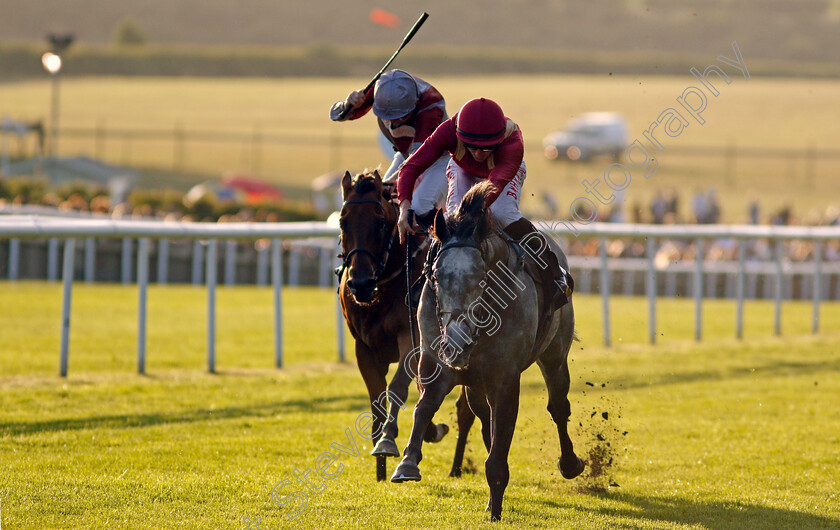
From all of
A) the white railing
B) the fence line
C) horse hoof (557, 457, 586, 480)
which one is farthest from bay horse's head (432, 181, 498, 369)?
the fence line

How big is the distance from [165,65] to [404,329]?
63737mm

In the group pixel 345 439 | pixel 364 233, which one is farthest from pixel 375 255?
pixel 345 439

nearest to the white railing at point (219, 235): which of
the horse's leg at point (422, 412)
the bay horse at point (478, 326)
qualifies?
the bay horse at point (478, 326)

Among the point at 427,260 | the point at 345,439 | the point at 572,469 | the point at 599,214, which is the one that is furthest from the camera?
the point at 599,214

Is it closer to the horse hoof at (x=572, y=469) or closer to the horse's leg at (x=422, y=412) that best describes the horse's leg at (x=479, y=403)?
the horse's leg at (x=422, y=412)

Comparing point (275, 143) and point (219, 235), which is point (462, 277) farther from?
point (275, 143)

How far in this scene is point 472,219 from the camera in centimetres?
483

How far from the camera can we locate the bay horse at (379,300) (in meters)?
5.52

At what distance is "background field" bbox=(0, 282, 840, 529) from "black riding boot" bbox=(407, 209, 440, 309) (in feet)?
3.29

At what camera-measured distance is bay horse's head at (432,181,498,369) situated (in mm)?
4633

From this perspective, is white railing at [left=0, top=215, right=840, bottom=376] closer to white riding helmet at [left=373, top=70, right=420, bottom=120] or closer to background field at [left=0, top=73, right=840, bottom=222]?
white riding helmet at [left=373, top=70, right=420, bottom=120]

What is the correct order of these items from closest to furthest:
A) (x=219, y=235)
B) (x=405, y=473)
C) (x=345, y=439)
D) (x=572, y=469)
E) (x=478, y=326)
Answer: (x=405, y=473) < (x=478, y=326) < (x=572, y=469) < (x=345, y=439) < (x=219, y=235)

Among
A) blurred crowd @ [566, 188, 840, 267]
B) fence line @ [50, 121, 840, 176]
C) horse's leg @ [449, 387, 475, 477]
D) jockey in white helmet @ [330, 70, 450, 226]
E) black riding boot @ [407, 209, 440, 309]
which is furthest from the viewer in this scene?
fence line @ [50, 121, 840, 176]

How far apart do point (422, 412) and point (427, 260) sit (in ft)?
2.26
